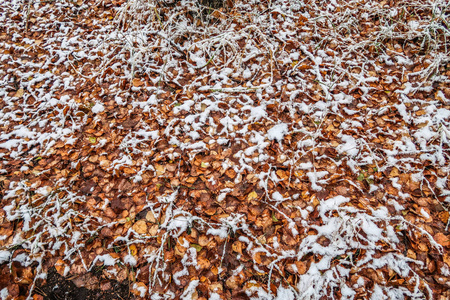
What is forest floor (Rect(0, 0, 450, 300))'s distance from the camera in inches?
63.3

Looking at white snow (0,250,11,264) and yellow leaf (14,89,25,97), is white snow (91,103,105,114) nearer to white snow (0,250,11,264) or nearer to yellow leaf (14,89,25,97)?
yellow leaf (14,89,25,97)

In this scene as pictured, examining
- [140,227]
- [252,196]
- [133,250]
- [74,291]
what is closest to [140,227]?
[140,227]

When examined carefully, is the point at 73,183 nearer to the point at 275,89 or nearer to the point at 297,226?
the point at 297,226

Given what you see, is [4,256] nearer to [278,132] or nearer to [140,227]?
[140,227]

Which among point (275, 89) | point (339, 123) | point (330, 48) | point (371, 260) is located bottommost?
point (371, 260)

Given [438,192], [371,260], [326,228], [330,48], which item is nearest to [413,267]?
[371,260]

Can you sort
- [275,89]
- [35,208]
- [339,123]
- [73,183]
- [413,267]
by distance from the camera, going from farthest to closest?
1. [275,89]
2. [339,123]
3. [73,183]
4. [35,208]
5. [413,267]

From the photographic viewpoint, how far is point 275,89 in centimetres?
251

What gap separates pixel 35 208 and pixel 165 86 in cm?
178

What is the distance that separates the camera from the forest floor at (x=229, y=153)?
Answer: 1608mm

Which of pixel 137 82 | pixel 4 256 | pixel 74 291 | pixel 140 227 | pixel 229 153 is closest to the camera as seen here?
pixel 74 291

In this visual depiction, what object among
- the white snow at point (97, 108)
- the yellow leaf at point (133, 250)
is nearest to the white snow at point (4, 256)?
the yellow leaf at point (133, 250)

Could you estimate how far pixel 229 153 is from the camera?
2.16 metres

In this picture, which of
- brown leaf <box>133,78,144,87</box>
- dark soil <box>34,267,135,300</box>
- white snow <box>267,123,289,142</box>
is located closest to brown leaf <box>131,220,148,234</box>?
dark soil <box>34,267,135,300</box>
